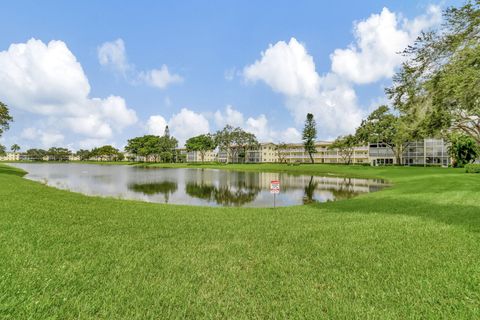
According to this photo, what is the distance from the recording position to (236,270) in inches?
214

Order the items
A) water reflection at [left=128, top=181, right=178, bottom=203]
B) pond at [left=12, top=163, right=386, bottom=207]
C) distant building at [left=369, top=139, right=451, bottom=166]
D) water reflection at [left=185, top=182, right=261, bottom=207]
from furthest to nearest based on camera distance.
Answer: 1. distant building at [left=369, top=139, right=451, bottom=166]
2. water reflection at [left=128, top=181, right=178, bottom=203]
3. pond at [left=12, top=163, right=386, bottom=207]
4. water reflection at [left=185, top=182, right=261, bottom=207]

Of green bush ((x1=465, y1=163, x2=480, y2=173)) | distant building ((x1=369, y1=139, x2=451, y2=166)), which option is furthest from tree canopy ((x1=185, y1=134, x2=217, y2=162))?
green bush ((x1=465, y1=163, x2=480, y2=173))

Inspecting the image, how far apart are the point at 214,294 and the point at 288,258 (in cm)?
227

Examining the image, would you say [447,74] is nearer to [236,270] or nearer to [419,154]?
[236,270]

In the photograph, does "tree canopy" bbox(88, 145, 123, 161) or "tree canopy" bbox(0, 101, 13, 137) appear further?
"tree canopy" bbox(88, 145, 123, 161)

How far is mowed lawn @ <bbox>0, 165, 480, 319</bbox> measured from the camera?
3975 millimetres

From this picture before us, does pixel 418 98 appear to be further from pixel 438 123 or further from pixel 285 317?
pixel 285 317

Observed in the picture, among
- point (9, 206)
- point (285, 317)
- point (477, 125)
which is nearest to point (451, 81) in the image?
point (285, 317)

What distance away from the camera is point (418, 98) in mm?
10430

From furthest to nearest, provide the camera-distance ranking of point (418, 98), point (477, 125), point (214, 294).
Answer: point (477, 125) → point (418, 98) → point (214, 294)

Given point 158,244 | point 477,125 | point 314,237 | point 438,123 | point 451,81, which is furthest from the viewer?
point 477,125

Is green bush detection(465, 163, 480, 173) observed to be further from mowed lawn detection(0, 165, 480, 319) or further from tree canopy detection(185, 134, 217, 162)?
tree canopy detection(185, 134, 217, 162)

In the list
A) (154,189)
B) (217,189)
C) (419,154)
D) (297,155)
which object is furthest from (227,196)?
(297,155)

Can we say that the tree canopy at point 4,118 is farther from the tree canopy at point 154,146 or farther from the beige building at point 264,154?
the beige building at point 264,154
